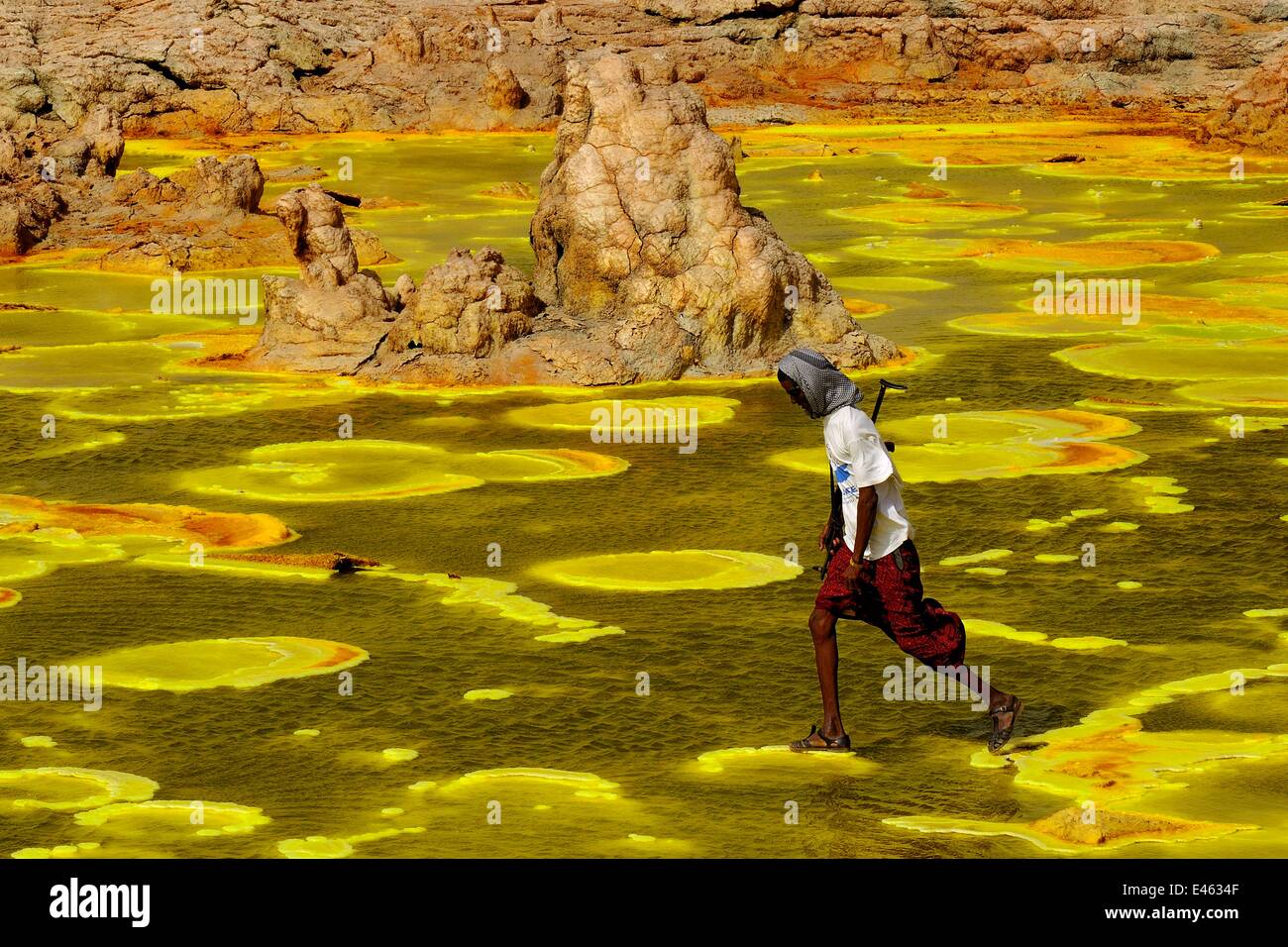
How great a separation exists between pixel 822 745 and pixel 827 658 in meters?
0.34

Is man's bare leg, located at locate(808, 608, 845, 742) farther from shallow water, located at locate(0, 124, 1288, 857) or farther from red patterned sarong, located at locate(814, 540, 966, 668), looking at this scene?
shallow water, located at locate(0, 124, 1288, 857)

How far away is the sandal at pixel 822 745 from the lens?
7004 millimetres

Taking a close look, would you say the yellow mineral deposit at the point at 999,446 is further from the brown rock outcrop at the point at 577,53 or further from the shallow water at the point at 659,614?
the brown rock outcrop at the point at 577,53

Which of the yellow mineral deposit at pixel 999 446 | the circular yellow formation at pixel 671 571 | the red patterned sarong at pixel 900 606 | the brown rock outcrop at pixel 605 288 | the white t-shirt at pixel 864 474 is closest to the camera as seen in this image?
the white t-shirt at pixel 864 474

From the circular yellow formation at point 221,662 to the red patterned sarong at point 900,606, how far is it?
7.67ft

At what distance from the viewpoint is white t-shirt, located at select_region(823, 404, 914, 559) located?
6.66 m

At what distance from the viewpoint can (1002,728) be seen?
6.98 meters

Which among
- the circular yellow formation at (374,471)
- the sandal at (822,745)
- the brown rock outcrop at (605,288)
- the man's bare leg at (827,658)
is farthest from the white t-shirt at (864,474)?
the brown rock outcrop at (605,288)

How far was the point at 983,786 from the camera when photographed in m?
6.69

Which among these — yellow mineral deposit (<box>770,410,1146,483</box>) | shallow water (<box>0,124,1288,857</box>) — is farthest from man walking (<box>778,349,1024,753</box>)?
yellow mineral deposit (<box>770,410,1146,483</box>)

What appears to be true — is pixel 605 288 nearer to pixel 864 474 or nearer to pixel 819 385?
pixel 819 385

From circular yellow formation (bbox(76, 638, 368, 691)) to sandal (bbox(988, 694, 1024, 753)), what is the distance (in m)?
2.66

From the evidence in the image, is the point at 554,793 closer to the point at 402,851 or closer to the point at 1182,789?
Result: the point at 402,851

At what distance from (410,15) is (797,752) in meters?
36.8
